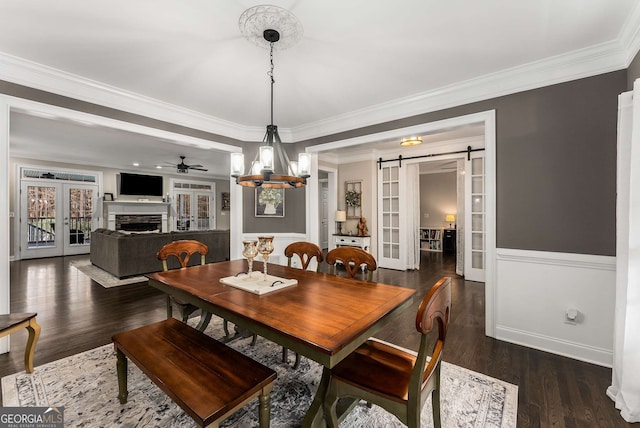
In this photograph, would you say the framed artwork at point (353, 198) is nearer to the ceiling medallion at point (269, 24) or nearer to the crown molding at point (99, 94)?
Answer: the crown molding at point (99, 94)

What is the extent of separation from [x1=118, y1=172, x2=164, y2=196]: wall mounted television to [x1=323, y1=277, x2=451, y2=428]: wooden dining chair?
911cm

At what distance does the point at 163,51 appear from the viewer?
2.28m

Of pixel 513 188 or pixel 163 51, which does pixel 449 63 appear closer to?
pixel 513 188

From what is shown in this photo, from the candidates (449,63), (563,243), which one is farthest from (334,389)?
(449,63)

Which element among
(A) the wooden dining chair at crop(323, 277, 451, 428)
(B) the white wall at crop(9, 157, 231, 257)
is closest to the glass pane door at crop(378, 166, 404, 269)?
(A) the wooden dining chair at crop(323, 277, 451, 428)

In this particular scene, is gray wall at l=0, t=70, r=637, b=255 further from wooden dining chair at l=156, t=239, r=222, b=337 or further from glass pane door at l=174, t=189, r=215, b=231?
glass pane door at l=174, t=189, r=215, b=231

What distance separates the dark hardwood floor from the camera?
1.78 meters

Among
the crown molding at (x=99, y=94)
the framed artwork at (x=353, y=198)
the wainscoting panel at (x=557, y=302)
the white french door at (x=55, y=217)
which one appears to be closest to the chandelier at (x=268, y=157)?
the crown molding at (x=99, y=94)

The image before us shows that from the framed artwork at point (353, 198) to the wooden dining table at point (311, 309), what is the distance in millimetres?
3991

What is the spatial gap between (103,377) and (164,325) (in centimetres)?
72

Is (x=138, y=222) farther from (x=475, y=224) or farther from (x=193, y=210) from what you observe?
(x=475, y=224)

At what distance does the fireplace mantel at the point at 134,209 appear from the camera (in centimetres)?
793

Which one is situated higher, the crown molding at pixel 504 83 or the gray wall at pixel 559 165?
the crown molding at pixel 504 83

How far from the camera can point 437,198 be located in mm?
8609
